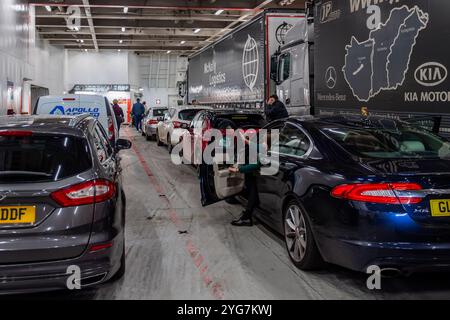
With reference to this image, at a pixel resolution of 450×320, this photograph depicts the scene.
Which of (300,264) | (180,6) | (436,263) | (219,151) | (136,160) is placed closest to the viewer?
(436,263)

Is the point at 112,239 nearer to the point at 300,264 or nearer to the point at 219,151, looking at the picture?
the point at 300,264

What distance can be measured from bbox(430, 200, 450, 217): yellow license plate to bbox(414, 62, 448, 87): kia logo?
2430 mm

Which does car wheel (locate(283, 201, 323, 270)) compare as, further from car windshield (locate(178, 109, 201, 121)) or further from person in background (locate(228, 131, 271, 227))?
car windshield (locate(178, 109, 201, 121))

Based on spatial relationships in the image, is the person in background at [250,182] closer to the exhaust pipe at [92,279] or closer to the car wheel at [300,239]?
the car wheel at [300,239]

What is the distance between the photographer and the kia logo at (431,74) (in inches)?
222

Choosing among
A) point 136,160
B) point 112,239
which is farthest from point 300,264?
point 136,160

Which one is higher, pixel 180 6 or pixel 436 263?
pixel 180 6

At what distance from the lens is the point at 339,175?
13.3ft

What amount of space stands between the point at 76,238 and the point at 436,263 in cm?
268

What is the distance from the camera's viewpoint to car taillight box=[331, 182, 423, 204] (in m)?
3.69

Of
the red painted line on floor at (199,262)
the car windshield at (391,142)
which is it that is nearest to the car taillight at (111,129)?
the red painted line on floor at (199,262)

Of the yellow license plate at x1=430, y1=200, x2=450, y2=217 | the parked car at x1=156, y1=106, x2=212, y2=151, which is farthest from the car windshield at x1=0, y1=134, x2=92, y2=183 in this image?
the parked car at x1=156, y1=106, x2=212, y2=151

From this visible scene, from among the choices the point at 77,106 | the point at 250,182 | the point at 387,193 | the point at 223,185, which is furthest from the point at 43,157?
the point at 77,106

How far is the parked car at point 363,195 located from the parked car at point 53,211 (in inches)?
68.5
